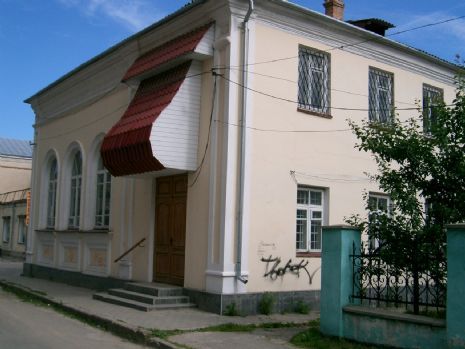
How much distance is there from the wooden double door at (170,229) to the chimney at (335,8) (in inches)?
232

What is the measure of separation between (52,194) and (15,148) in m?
25.9

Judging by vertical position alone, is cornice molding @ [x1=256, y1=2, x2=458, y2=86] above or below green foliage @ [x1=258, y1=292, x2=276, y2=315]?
above

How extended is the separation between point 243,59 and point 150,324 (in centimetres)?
548

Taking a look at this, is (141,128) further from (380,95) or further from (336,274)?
(380,95)

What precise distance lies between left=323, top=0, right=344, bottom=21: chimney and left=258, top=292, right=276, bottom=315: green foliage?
7.57 m

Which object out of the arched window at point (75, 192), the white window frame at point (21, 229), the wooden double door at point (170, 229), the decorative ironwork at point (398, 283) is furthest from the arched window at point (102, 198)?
the white window frame at point (21, 229)

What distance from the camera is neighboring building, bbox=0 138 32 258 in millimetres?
35438

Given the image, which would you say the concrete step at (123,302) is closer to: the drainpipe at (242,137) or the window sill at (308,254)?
the drainpipe at (242,137)

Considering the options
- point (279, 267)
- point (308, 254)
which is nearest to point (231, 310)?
point (279, 267)

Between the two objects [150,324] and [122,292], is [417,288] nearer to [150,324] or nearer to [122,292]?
[150,324]

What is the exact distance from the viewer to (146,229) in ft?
46.1

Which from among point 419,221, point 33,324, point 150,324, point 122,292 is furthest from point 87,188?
point 419,221

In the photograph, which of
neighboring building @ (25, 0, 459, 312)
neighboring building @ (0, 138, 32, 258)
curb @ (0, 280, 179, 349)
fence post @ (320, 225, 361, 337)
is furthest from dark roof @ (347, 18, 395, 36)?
neighboring building @ (0, 138, 32, 258)

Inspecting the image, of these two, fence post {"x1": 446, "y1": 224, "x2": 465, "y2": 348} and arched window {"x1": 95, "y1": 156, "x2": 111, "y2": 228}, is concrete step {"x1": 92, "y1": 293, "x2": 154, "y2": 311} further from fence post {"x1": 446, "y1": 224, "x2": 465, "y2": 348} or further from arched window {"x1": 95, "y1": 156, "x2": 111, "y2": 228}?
fence post {"x1": 446, "y1": 224, "x2": 465, "y2": 348}
